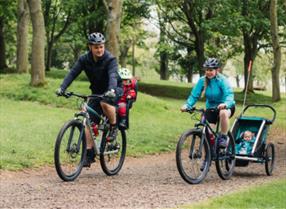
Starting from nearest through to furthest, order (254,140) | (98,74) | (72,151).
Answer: (72,151) < (98,74) < (254,140)

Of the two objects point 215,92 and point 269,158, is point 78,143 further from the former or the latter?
point 269,158

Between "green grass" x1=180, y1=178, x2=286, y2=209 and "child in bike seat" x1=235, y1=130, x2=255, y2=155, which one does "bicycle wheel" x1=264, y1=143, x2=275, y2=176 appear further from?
"green grass" x1=180, y1=178, x2=286, y2=209

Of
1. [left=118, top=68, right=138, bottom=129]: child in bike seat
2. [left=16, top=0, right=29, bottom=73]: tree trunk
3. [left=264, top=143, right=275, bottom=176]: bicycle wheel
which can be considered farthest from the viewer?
[left=16, top=0, right=29, bottom=73]: tree trunk

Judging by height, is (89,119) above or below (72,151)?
above

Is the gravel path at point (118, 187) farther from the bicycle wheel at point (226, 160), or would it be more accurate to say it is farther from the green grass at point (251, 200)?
the green grass at point (251, 200)

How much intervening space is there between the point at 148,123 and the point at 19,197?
10.6 meters

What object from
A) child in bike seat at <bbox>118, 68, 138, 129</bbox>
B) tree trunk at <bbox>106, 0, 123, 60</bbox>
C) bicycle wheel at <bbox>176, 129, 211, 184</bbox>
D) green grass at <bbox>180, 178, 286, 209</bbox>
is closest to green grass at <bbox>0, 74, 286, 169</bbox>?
child in bike seat at <bbox>118, 68, 138, 129</bbox>

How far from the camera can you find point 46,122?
16.4 m

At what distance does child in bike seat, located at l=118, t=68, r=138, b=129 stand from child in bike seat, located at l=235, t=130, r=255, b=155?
217 centimetres

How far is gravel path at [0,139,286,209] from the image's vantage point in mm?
7477

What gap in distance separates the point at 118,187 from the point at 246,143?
3.33 m

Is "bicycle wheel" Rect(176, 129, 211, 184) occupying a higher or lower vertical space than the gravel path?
higher

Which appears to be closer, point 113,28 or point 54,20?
point 113,28

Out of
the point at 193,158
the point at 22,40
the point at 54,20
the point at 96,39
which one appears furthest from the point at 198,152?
the point at 54,20
